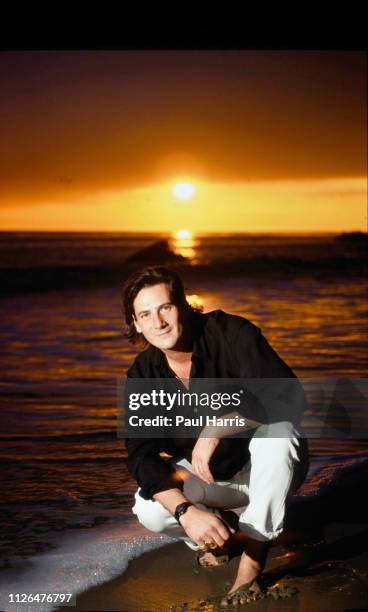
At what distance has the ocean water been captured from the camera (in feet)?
8.70

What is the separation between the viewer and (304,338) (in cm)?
820

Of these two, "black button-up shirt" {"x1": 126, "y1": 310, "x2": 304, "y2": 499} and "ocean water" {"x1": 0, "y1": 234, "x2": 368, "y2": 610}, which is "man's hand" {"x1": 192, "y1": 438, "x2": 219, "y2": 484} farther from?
"ocean water" {"x1": 0, "y1": 234, "x2": 368, "y2": 610}

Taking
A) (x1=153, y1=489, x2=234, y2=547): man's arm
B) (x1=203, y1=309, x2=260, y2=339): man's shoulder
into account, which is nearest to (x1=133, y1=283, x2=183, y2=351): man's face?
(x1=203, y1=309, x2=260, y2=339): man's shoulder

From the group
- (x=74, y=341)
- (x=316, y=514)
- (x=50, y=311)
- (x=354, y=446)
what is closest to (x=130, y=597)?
(x=316, y=514)

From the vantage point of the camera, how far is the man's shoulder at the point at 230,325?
2207mm

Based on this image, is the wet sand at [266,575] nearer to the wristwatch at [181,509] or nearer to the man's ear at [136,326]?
the wristwatch at [181,509]

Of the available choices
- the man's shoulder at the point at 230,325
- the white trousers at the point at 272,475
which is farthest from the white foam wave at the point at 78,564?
the man's shoulder at the point at 230,325

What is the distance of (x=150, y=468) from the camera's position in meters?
2.18

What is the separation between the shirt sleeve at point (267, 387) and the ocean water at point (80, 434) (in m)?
0.80

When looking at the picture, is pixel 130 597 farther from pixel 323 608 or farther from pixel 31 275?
pixel 31 275

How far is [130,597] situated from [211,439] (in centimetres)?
56

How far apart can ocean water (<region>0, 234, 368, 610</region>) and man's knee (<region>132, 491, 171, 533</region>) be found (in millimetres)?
279

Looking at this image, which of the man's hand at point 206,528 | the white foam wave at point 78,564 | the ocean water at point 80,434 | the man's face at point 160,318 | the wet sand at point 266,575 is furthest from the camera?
the ocean water at point 80,434

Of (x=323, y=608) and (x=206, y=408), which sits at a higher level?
(x=206, y=408)
